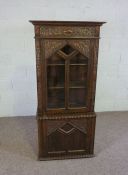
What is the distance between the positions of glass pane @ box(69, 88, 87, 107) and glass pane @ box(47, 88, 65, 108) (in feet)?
0.31

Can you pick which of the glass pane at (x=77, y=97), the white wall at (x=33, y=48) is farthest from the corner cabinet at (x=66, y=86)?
the white wall at (x=33, y=48)

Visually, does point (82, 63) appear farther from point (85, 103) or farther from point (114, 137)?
point (114, 137)

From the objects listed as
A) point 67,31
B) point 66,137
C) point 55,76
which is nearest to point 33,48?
point 55,76

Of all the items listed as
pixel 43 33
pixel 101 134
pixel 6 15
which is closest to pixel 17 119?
pixel 101 134

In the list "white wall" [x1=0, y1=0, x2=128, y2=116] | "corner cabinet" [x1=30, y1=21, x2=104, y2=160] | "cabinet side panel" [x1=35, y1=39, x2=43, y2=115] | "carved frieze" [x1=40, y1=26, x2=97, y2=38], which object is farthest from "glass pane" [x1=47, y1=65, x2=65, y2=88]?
"white wall" [x1=0, y1=0, x2=128, y2=116]

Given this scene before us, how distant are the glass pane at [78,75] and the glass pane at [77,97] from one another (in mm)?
75

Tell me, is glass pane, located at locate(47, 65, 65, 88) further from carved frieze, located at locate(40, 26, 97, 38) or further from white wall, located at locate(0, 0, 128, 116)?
white wall, located at locate(0, 0, 128, 116)

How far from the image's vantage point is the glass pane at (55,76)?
2188mm

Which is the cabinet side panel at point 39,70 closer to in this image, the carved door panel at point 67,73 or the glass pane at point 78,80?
the carved door panel at point 67,73

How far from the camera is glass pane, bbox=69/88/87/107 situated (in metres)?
2.30

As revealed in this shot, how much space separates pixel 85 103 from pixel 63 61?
54 cm

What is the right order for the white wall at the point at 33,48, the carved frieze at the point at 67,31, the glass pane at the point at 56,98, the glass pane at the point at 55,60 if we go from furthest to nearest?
1. the white wall at the point at 33,48
2. the glass pane at the point at 56,98
3. the glass pane at the point at 55,60
4. the carved frieze at the point at 67,31

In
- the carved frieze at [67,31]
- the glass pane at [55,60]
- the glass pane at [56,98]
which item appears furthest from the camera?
the glass pane at [56,98]

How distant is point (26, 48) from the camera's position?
315 centimetres
